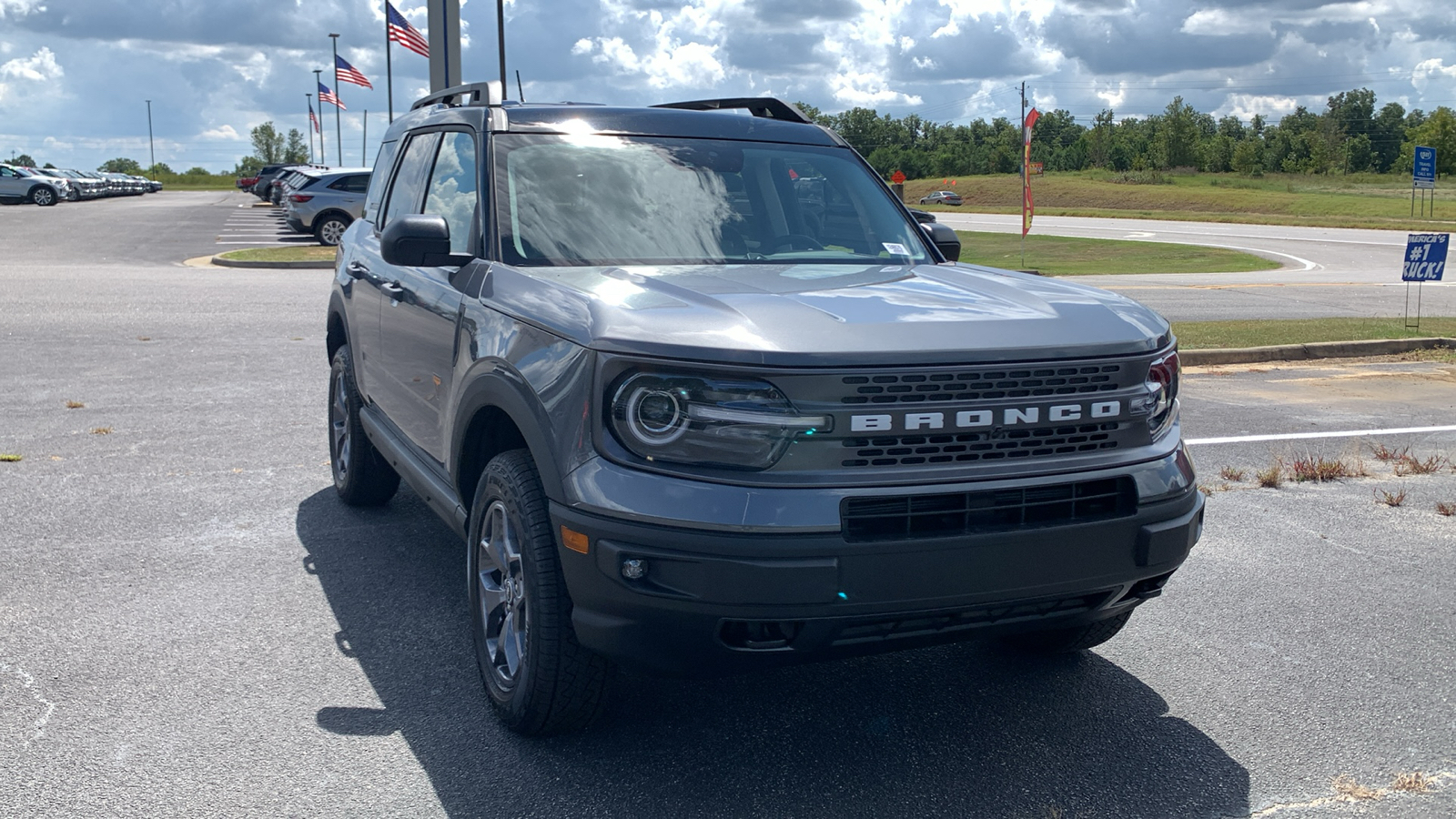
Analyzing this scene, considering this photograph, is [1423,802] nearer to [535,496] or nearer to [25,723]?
[535,496]

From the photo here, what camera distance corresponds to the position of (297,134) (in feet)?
500

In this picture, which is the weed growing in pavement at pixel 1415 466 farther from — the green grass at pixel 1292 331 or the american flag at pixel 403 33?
the american flag at pixel 403 33

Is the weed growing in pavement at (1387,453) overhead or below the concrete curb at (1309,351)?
below

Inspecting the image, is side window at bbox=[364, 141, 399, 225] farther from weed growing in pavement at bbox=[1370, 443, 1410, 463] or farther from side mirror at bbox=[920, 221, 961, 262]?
weed growing in pavement at bbox=[1370, 443, 1410, 463]

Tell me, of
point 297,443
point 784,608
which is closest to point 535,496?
point 784,608

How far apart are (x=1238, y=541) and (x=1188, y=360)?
265 inches

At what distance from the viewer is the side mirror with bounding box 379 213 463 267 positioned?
13.5ft

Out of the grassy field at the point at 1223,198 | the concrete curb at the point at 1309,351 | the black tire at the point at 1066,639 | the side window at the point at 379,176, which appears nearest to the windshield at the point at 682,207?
the black tire at the point at 1066,639

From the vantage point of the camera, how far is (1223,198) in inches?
2586

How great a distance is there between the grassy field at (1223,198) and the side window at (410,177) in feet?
151

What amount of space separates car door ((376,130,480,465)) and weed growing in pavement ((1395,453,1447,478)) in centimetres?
570

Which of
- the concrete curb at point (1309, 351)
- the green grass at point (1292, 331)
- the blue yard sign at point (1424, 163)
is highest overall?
the blue yard sign at point (1424, 163)

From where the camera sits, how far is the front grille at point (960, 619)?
10.3 ft

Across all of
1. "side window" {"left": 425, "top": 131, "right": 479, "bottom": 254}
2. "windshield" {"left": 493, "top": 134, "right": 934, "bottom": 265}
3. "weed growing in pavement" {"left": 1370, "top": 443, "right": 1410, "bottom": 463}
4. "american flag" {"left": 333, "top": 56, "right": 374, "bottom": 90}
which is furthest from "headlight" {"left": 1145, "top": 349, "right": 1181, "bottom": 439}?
"american flag" {"left": 333, "top": 56, "right": 374, "bottom": 90}
